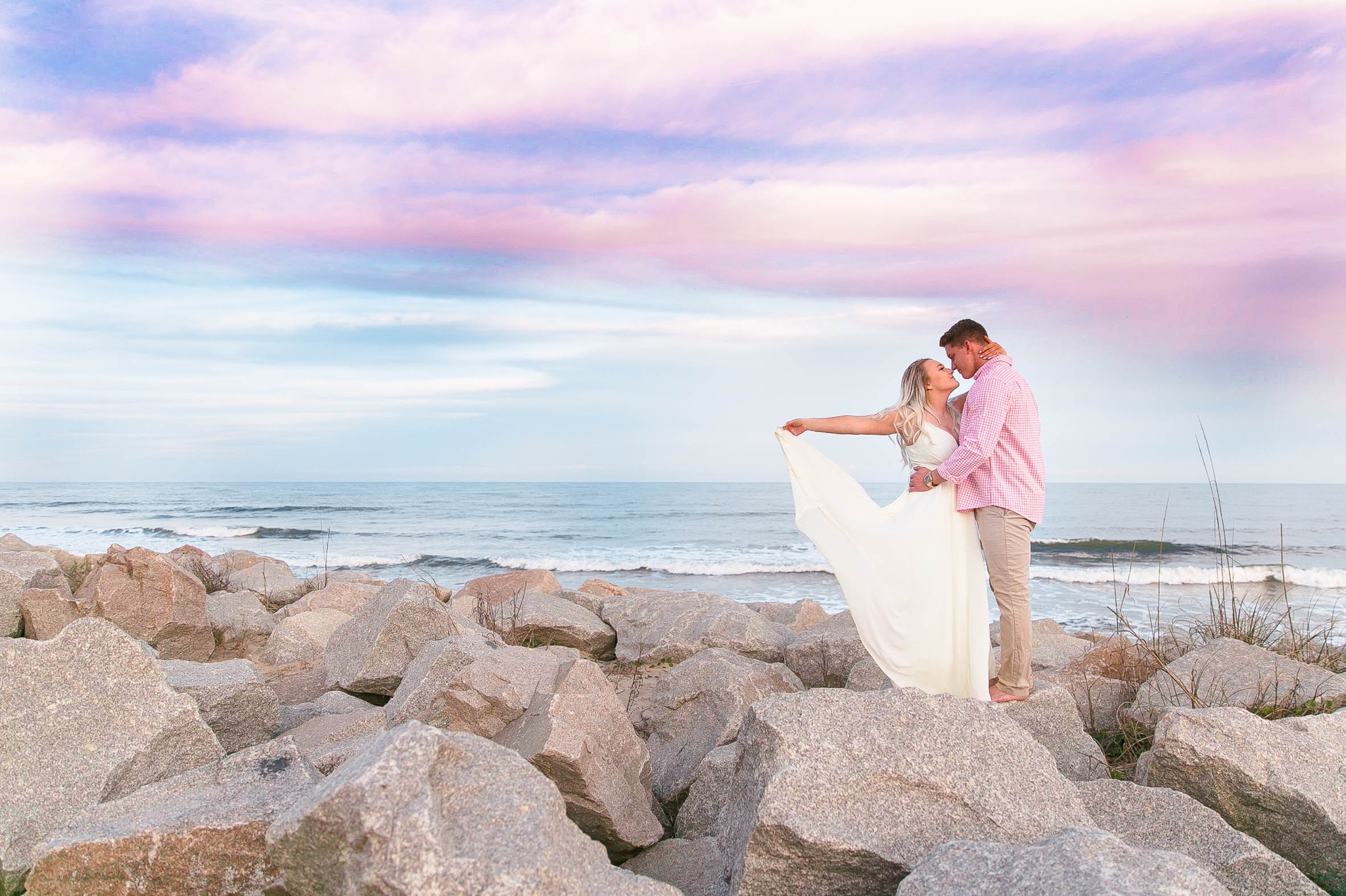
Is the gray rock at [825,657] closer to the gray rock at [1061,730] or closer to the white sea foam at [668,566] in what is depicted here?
the gray rock at [1061,730]

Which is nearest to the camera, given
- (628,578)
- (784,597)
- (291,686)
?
(291,686)

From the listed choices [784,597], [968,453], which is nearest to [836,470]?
[968,453]

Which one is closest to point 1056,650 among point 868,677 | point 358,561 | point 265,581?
point 868,677

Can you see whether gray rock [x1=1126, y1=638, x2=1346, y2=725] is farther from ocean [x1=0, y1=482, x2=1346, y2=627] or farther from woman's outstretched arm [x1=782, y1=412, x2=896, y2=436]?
woman's outstretched arm [x1=782, y1=412, x2=896, y2=436]

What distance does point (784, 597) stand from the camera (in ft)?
57.1

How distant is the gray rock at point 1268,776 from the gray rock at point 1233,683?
1053 mm

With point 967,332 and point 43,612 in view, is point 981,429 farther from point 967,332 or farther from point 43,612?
point 43,612

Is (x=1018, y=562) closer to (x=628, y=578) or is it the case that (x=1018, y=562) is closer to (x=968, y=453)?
(x=968, y=453)

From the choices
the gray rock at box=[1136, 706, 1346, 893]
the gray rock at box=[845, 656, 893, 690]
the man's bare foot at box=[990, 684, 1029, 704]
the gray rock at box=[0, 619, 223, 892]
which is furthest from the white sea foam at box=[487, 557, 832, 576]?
the gray rock at box=[0, 619, 223, 892]

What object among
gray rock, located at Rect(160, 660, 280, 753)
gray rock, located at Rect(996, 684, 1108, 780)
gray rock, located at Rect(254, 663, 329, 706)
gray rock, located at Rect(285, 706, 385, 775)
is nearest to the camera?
gray rock, located at Rect(285, 706, 385, 775)

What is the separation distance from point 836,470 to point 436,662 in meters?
2.95

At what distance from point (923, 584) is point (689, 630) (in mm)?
3125

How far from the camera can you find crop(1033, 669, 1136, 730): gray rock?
18.5 ft

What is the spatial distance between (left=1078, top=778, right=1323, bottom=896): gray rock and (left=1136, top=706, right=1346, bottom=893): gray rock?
1.02 feet
